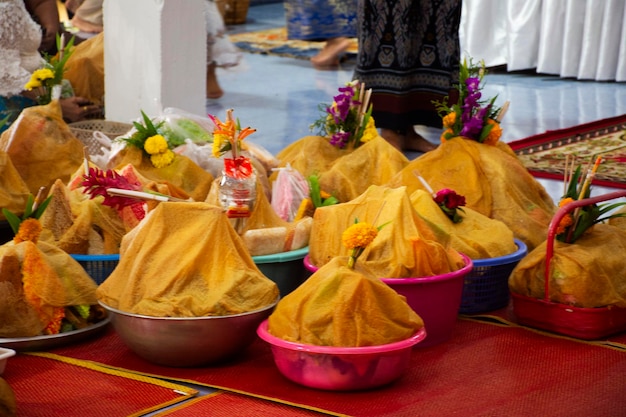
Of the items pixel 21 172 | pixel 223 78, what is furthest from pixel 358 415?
pixel 223 78

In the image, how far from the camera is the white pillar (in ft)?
16.2

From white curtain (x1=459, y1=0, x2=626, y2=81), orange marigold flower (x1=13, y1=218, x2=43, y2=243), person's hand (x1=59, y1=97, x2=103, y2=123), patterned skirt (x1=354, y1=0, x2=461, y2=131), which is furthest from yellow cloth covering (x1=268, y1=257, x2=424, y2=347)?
white curtain (x1=459, y1=0, x2=626, y2=81)

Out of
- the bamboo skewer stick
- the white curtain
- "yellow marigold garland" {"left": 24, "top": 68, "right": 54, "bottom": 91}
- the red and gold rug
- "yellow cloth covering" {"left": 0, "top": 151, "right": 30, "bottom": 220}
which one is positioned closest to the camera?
the bamboo skewer stick

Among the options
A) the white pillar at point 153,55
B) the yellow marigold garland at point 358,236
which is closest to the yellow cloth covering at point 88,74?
the white pillar at point 153,55

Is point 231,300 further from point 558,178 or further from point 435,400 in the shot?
point 558,178

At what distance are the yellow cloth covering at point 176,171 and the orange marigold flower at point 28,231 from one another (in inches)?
30.7

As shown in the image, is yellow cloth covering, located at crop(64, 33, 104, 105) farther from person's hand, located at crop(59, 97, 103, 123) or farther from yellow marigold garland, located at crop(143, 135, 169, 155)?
yellow marigold garland, located at crop(143, 135, 169, 155)

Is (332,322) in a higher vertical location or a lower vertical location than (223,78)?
higher

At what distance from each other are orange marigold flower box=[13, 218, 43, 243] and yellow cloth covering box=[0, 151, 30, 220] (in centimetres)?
61

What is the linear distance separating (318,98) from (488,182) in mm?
4302

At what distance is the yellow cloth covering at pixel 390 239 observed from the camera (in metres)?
3.30

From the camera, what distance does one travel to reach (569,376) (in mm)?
3123

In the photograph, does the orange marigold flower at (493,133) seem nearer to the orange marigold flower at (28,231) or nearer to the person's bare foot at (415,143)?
the orange marigold flower at (28,231)

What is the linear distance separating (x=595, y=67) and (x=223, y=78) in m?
3.25
